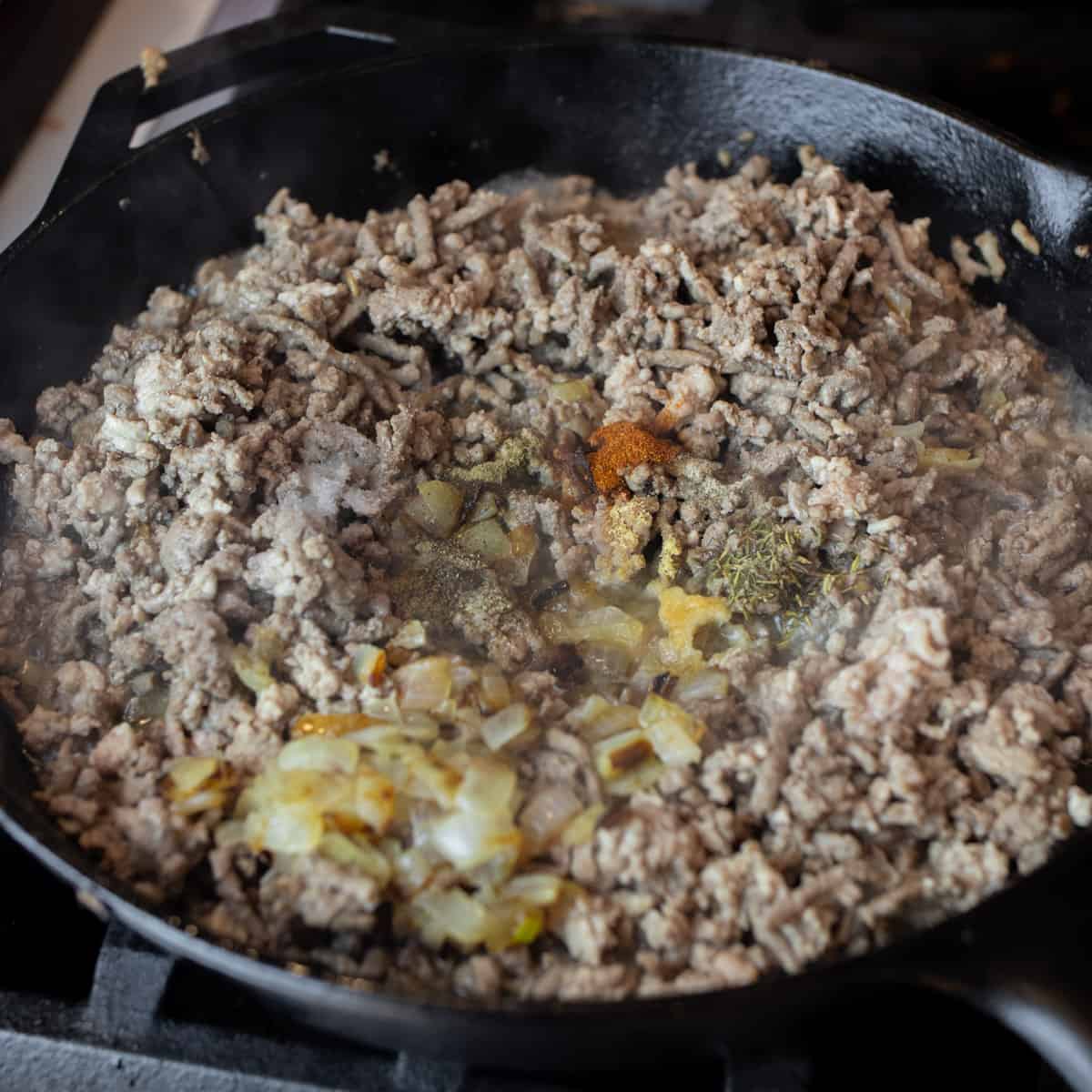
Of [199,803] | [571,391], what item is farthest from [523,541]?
[199,803]

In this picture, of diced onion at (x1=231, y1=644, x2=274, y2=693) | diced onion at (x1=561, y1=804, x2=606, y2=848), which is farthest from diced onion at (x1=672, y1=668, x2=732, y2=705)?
diced onion at (x1=231, y1=644, x2=274, y2=693)

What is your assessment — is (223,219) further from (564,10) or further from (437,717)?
(564,10)

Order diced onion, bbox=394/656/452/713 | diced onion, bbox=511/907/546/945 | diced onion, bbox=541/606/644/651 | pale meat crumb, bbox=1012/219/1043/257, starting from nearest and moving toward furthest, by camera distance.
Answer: diced onion, bbox=511/907/546/945 < diced onion, bbox=394/656/452/713 < diced onion, bbox=541/606/644/651 < pale meat crumb, bbox=1012/219/1043/257

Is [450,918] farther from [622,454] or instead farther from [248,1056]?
[622,454]

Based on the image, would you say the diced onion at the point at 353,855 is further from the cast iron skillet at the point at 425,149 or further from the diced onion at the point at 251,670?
the cast iron skillet at the point at 425,149

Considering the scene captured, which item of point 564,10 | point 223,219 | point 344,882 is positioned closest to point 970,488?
point 344,882

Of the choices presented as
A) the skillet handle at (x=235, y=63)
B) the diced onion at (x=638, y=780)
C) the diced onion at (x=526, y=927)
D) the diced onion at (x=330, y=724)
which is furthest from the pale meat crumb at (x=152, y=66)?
the diced onion at (x=526, y=927)

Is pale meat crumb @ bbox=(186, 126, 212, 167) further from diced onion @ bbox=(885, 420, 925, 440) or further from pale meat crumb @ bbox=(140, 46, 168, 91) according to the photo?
diced onion @ bbox=(885, 420, 925, 440)
